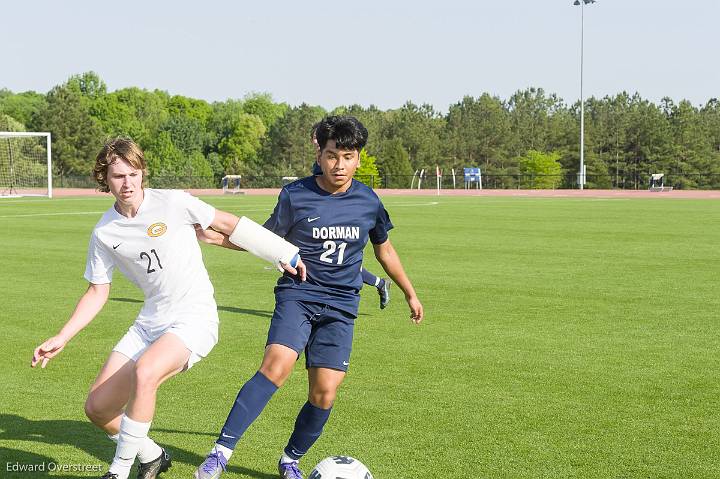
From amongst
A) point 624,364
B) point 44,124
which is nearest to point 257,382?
point 624,364

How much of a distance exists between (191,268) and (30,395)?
2.99 metres

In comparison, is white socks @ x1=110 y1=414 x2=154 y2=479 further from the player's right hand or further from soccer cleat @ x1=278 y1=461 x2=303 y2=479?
soccer cleat @ x1=278 y1=461 x2=303 y2=479

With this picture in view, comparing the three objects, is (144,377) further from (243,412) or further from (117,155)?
(117,155)

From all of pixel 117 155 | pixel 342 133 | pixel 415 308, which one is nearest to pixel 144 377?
pixel 117 155

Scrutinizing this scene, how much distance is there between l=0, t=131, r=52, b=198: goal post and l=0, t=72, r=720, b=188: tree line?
23247 mm

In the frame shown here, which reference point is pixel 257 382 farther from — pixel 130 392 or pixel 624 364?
pixel 624 364

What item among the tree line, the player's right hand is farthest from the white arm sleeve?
the tree line

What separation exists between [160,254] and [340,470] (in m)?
1.47

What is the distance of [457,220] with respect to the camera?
32.1 m

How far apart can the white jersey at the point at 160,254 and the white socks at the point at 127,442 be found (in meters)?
0.51

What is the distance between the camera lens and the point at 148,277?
510 centimetres

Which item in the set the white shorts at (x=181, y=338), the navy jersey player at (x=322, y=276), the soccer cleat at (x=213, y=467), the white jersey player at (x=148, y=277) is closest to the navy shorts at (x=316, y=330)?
the navy jersey player at (x=322, y=276)

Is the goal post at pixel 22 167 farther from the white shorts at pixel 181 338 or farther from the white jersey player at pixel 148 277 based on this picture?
the white shorts at pixel 181 338

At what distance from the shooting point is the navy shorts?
5.26 m
